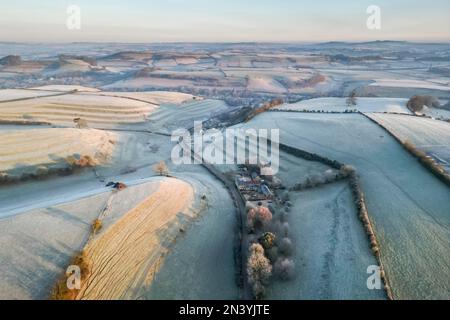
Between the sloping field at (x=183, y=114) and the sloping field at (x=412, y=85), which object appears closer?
the sloping field at (x=183, y=114)

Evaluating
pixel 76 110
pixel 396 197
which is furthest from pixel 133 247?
pixel 76 110

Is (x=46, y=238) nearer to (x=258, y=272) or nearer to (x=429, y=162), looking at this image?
(x=258, y=272)

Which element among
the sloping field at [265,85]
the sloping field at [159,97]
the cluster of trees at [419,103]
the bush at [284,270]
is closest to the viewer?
the bush at [284,270]

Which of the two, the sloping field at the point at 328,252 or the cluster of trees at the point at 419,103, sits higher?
the cluster of trees at the point at 419,103

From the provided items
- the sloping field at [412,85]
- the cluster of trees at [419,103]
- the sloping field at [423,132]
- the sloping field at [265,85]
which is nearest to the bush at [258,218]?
the sloping field at [423,132]

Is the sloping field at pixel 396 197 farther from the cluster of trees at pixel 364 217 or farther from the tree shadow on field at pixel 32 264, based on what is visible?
the tree shadow on field at pixel 32 264

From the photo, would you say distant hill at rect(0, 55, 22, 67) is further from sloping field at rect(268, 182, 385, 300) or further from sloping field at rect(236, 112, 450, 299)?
sloping field at rect(268, 182, 385, 300)
